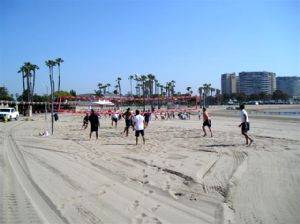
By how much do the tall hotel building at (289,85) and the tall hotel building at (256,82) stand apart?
802 centimetres

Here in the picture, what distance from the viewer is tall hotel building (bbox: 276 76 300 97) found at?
571 ft

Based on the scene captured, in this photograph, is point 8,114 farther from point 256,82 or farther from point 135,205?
point 256,82

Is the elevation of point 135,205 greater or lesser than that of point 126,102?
lesser

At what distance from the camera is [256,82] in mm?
173625

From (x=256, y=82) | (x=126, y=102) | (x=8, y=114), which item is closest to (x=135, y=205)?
(x=126, y=102)

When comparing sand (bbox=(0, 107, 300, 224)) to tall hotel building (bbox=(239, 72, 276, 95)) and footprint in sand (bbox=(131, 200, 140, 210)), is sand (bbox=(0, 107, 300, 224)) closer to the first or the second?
footprint in sand (bbox=(131, 200, 140, 210))

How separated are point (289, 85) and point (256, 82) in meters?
19.9

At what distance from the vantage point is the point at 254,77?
174 metres

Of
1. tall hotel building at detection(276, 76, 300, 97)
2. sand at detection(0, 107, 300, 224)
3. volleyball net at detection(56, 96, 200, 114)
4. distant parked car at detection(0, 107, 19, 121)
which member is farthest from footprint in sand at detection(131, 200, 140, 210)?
tall hotel building at detection(276, 76, 300, 97)

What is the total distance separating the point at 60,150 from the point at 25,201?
6585 millimetres

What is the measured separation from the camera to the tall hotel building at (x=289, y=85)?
571 feet

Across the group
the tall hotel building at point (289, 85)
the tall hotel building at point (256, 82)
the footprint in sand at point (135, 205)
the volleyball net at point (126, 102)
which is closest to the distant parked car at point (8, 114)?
the volleyball net at point (126, 102)

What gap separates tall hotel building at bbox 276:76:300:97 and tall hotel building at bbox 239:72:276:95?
26.3 ft

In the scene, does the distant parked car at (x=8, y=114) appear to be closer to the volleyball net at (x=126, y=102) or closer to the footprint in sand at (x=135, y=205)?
the volleyball net at (x=126, y=102)
